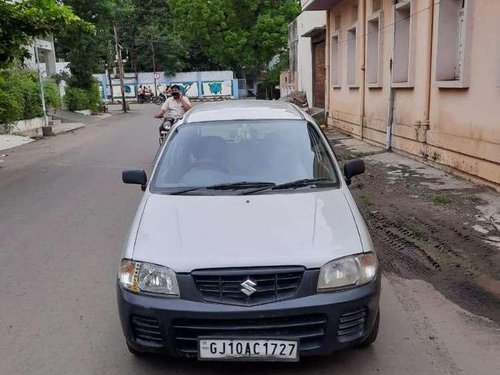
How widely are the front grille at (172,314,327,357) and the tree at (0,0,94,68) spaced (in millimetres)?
10207

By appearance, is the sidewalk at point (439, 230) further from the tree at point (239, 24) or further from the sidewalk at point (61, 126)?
the tree at point (239, 24)

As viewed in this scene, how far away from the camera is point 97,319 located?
429 cm

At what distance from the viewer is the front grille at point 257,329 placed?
311cm

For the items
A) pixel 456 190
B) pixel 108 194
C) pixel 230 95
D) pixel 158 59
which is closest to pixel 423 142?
pixel 456 190

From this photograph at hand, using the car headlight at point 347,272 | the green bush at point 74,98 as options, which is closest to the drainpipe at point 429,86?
A: the car headlight at point 347,272

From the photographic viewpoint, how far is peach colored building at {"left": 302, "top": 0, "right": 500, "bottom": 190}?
793 centimetres

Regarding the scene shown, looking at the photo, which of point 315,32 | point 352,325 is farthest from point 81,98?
point 352,325

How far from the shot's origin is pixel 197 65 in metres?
67.6

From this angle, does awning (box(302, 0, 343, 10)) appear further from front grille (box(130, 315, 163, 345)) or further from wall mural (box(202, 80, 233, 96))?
wall mural (box(202, 80, 233, 96))

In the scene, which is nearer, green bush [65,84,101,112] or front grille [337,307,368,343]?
front grille [337,307,368,343]

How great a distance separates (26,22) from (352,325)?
10787 millimetres

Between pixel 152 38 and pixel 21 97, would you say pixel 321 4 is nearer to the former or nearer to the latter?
pixel 21 97

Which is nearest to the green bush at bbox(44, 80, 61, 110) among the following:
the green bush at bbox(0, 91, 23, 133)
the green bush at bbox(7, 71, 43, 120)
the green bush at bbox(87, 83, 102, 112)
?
the green bush at bbox(7, 71, 43, 120)

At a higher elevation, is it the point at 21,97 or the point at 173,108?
the point at 21,97
